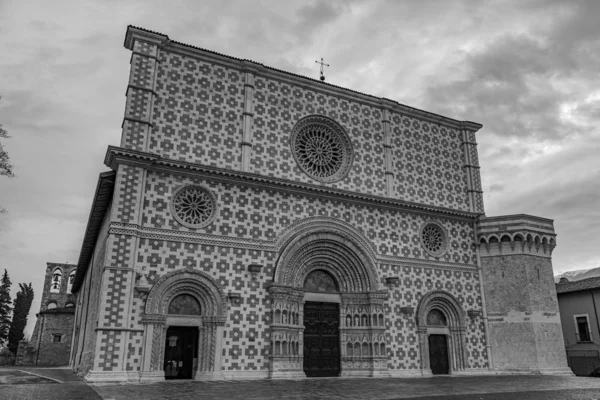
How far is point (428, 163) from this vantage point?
2759cm

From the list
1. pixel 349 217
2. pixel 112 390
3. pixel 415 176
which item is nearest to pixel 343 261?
pixel 349 217

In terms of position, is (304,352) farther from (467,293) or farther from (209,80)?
(209,80)

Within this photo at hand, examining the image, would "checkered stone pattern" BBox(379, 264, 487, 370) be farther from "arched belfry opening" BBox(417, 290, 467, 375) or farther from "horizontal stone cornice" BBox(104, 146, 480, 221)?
"horizontal stone cornice" BBox(104, 146, 480, 221)

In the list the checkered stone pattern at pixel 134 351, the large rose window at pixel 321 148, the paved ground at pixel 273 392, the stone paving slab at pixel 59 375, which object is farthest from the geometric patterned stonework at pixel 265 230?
the stone paving slab at pixel 59 375

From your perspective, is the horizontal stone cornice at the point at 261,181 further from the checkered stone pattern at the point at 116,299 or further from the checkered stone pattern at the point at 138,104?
the checkered stone pattern at the point at 116,299

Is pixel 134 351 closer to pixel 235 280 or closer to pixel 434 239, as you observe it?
pixel 235 280

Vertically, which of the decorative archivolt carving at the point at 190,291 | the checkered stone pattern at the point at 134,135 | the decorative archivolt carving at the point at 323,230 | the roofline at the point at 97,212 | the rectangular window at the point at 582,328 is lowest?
the rectangular window at the point at 582,328

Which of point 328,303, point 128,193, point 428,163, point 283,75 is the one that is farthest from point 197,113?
point 428,163

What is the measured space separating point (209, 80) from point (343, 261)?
10685mm

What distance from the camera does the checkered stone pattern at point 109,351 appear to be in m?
17.0

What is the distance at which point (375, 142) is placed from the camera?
2617 cm

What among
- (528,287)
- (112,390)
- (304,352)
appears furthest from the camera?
(528,287)

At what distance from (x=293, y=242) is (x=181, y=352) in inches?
262

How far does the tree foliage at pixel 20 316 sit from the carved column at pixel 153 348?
41795 mm
